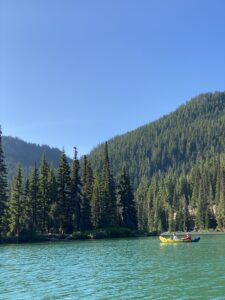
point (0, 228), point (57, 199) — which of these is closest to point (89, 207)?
point (57, 199)

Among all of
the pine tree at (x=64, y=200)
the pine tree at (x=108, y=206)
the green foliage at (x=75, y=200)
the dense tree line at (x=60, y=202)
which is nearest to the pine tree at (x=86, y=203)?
the dense tree line at (x=60, y=202)

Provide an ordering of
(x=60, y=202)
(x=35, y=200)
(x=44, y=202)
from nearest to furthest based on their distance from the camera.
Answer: (x=35, y=200)
(x=44, y=202)
(x=60, y=202)

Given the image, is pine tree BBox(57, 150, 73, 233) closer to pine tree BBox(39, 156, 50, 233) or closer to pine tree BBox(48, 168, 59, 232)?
pine tree BBox(48, 168, 59, 232)

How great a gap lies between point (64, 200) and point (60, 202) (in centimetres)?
109

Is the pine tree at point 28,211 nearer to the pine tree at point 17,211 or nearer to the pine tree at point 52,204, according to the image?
the pine tree at point 17,211

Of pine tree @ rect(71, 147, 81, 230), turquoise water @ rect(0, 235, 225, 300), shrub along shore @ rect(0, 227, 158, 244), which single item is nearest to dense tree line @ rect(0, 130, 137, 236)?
pine tree @ rect(71, 147, 81, 230)

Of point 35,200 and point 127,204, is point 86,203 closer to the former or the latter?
point 35,200

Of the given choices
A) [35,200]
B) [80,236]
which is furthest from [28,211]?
[80,236]

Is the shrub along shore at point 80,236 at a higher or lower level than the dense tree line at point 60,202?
lower

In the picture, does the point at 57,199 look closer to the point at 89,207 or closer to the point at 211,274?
the point at 89,207

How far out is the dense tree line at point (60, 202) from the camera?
340ft

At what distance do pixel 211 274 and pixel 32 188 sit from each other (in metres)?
74.9

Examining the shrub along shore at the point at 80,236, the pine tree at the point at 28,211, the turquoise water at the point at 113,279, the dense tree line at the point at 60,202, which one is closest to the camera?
the turquoise water at the point at 113,279

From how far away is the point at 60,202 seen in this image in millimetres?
110812
